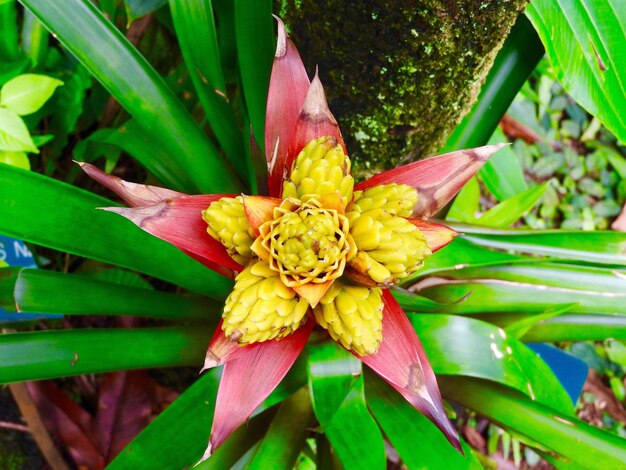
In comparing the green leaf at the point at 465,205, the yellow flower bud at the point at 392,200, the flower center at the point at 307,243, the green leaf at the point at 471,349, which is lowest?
the green leaf at the point at 471,349

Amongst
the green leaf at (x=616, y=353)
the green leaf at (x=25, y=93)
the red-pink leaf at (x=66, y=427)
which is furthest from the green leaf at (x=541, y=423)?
the green leaf at (x=616, y=353)

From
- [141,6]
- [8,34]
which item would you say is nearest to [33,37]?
[8,34]

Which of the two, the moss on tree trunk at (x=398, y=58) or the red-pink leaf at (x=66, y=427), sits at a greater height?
the moss on tree trunk at (x=398, y=58)

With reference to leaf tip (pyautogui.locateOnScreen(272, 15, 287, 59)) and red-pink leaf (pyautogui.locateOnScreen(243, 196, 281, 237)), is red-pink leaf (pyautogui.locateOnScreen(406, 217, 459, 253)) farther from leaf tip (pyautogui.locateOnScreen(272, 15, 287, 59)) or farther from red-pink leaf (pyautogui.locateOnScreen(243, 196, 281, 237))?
leaf tip (pyautogui.locateOnScreen(272, 15, 287, 59))

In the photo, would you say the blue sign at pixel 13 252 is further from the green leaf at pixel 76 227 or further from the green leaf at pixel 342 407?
the green leaf at pixel 342 407

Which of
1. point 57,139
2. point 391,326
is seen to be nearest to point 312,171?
point 391,326

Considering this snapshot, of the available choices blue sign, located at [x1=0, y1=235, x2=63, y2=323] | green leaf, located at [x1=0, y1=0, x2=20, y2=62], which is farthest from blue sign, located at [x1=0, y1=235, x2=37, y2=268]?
green leaf, located at [x1=0, y1=0, x2=20, y2=62]

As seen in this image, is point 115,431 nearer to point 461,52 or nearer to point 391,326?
point 391,326
